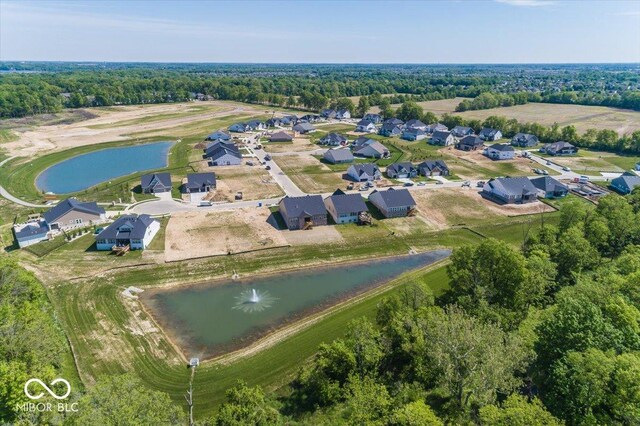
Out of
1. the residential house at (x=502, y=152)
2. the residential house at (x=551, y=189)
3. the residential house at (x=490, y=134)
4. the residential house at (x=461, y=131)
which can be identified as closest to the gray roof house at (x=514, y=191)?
the residential house at (x=551, y=189)

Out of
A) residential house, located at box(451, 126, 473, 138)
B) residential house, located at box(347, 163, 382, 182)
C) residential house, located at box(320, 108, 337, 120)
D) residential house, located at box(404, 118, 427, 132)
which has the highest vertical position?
residential house, located at box(320, 108, 337, 120)

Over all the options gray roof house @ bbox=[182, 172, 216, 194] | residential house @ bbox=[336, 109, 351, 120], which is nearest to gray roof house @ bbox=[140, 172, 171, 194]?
gray roof house @ bbox=[182, 172, 216, 194]

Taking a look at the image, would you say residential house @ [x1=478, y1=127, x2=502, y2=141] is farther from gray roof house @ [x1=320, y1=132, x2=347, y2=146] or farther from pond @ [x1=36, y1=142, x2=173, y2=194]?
pond @ [x1=36, y1=142, x2=173, y2=194]

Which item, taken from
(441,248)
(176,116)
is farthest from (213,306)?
(176,116)

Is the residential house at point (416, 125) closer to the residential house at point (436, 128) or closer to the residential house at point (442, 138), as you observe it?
the residential house at point (436, 128)

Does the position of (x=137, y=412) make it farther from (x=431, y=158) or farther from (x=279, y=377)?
(x=431, y=158)

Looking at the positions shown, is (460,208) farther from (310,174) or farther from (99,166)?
(99,166)
